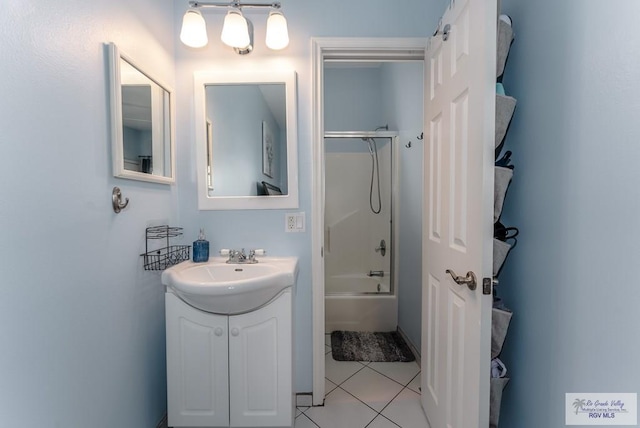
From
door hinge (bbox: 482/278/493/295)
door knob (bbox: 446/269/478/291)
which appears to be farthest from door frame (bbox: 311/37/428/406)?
door hinge (bbox: 482/278/493/295)

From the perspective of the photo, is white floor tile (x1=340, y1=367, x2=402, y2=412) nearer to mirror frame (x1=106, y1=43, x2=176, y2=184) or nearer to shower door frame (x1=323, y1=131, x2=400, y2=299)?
shower door frame (x1=323, y1=131, x2=400, y2=299)

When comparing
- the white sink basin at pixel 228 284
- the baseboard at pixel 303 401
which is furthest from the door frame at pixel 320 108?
the white sink basin at pixel 228 284

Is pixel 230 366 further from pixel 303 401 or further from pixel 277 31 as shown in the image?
pixel 277 31

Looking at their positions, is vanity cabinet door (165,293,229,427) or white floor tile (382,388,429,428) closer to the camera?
vanity cabinet door (165,293,229,427)

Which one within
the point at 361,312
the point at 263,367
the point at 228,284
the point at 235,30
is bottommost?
the point at 361,312

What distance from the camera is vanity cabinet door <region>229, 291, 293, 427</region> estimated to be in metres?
1.27

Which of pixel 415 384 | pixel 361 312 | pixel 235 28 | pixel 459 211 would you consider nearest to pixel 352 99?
pixel 235 28

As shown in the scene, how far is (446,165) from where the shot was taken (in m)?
1.21

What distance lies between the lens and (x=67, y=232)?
880 mm

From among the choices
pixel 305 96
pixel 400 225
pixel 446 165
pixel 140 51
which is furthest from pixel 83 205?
pixel 400 225

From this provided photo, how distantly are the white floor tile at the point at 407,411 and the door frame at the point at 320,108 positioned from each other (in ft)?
1.31

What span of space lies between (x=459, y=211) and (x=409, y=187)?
131 cm

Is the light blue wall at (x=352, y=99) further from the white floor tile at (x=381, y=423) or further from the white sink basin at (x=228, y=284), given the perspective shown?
the white floor tile at (x=381, y=423)

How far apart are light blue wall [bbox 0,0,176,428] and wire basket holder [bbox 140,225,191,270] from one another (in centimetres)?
5
